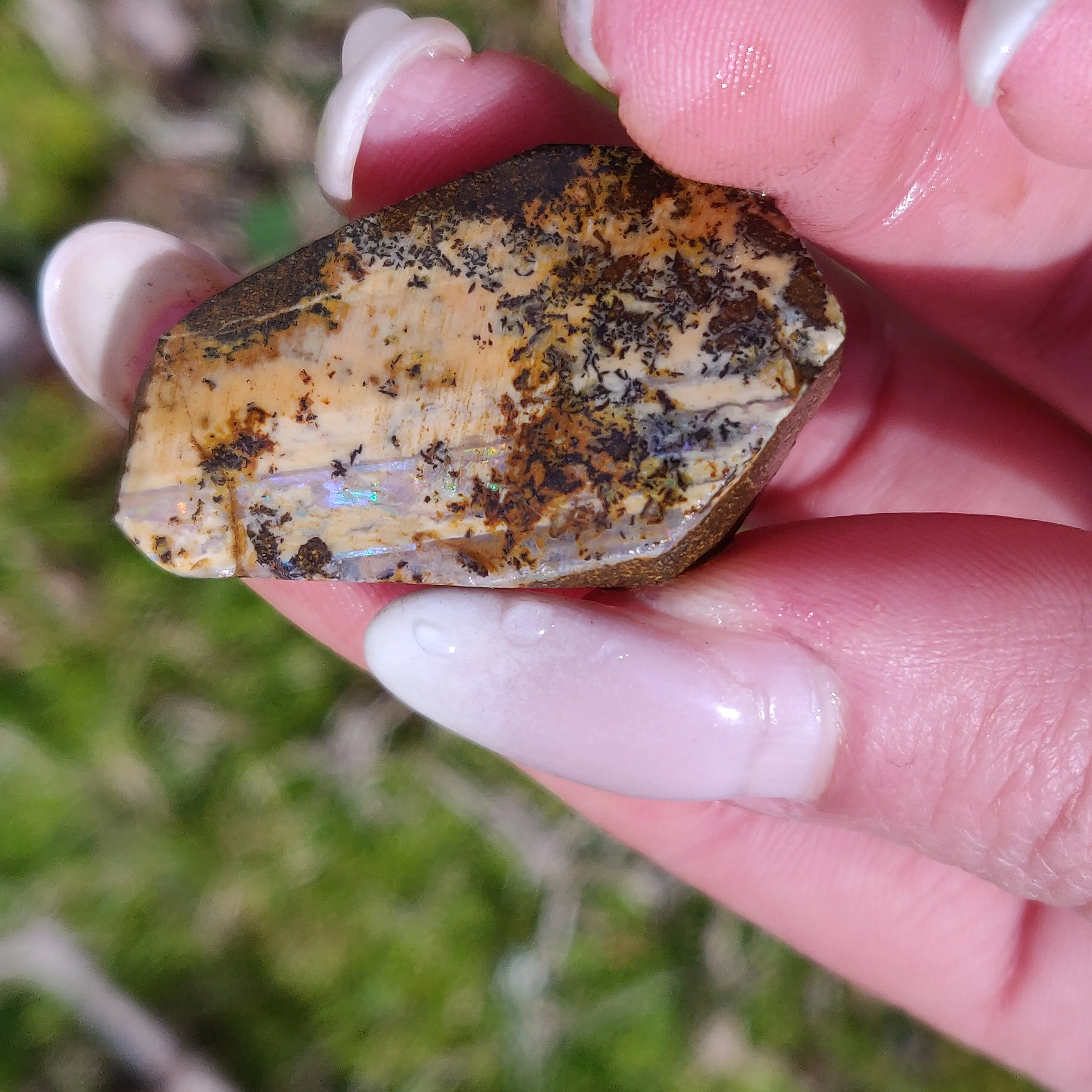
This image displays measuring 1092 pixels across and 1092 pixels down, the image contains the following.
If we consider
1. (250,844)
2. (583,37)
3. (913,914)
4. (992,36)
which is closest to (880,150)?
(992,36)

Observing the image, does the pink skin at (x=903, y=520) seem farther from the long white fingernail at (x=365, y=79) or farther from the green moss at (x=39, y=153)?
the green moss at (x=39, y=153)

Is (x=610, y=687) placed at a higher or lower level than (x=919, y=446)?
lower

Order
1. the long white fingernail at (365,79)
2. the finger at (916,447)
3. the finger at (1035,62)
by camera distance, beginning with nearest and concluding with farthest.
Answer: the finger at (1035,62) < the long white fingernail at (365,79) < the finger at (916,447)

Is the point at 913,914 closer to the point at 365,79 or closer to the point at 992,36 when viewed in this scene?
the point at 992,36

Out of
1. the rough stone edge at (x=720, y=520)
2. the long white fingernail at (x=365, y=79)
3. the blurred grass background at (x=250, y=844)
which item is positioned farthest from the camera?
the blurred grass background at (x=250, y=844)

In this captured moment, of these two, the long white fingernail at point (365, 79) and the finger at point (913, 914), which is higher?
the long white fingernail at point (365, 79)

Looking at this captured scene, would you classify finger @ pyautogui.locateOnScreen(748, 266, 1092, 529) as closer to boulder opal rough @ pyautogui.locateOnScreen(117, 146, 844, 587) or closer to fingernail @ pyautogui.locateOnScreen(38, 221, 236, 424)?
boulder opal rough @ pyautogui.locateOnScreen(117, 146, 844, 587)

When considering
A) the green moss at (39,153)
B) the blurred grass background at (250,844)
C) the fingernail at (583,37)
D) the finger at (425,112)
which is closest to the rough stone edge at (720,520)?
the fingernail at (583,37)

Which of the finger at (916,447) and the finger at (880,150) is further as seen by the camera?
the finger at (916,447)
